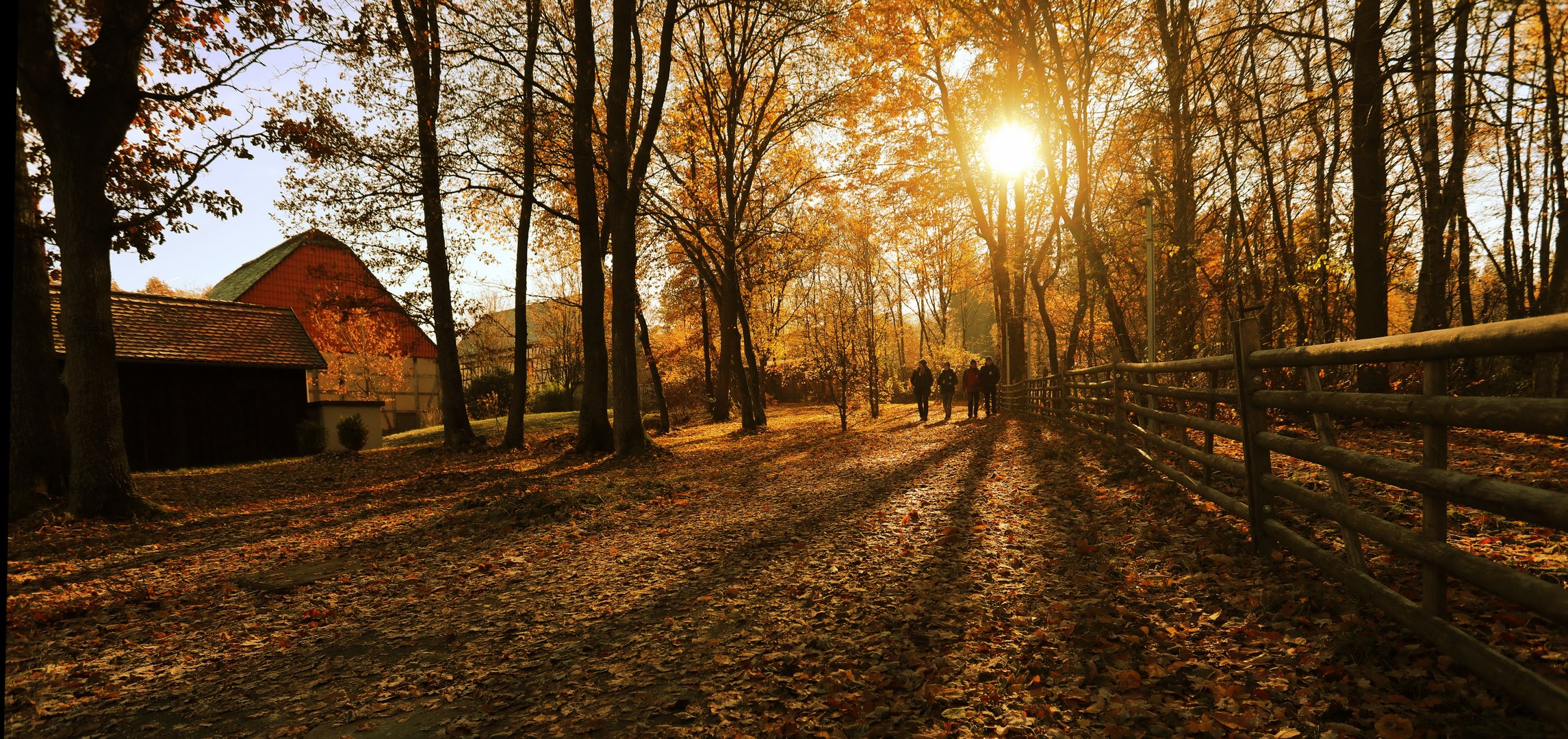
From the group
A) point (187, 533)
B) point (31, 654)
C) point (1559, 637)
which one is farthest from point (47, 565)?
point (1559, 637)

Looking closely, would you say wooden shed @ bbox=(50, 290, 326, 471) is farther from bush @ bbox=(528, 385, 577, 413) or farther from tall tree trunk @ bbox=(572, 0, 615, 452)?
bush @ bbox=(528, 385, 577, 413)

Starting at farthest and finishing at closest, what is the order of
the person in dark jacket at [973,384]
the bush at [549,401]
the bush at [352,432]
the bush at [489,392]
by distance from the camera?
the bush at [549,401] < the bush at [489,392] < the person in dark jacket at [973,384] < the bush at [352,432]

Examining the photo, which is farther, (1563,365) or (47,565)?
(1563,365)

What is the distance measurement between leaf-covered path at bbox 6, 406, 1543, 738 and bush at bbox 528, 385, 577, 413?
101 feet

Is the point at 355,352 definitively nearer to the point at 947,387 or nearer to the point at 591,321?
the point at 591,321

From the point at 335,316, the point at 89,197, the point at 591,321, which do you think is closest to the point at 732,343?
the point at 591,321

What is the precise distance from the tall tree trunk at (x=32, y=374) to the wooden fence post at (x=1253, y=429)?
14.0 metres

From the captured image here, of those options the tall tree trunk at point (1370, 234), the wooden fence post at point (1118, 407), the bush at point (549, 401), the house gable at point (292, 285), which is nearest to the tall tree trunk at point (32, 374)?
the house gable at point (292, 285)

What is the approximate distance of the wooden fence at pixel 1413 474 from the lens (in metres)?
2.39

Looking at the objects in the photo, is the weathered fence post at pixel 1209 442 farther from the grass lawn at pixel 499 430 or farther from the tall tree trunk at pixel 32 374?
the grass lawn at pixel 499 430

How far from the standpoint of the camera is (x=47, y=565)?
6.98 meters

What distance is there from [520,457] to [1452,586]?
16689 millimetres

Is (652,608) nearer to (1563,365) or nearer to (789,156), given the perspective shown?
(1563,365)

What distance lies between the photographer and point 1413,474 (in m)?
3.06
